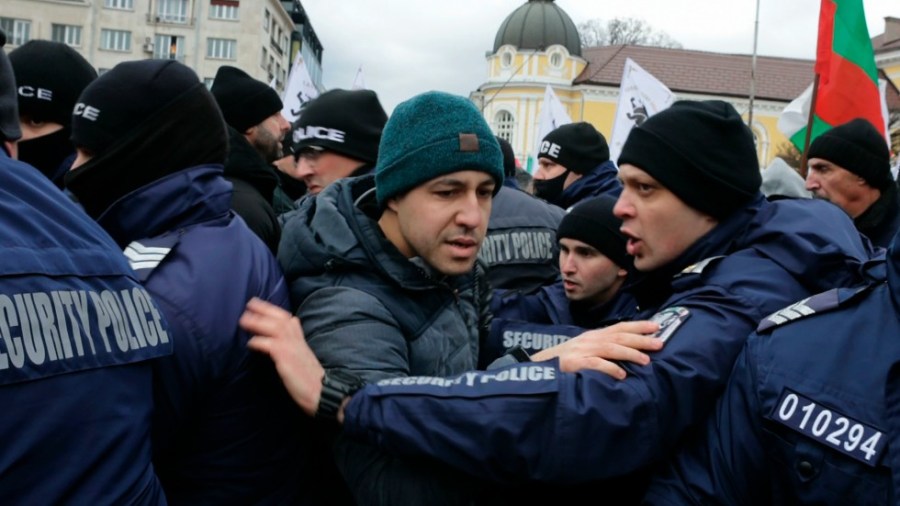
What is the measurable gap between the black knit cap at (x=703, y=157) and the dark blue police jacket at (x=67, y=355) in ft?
4.86

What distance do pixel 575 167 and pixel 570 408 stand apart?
12.7 feet

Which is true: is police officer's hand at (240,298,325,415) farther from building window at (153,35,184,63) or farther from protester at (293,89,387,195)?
building window at (153,35,184,63)

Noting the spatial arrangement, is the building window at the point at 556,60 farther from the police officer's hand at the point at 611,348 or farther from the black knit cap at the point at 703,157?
the police officer's hand at the point at 611,348

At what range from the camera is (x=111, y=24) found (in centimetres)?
5397

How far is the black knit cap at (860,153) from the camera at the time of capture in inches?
183

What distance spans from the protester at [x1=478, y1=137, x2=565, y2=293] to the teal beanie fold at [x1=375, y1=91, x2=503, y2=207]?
158 cm

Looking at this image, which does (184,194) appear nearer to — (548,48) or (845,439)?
(845,439)

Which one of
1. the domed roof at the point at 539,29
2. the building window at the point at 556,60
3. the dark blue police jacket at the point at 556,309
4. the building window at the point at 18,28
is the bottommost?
the building window at the point at 18,28

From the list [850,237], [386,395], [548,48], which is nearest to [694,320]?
[850,237]

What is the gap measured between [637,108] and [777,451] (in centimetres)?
724

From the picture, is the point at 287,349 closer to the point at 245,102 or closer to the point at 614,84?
the point at 245,102

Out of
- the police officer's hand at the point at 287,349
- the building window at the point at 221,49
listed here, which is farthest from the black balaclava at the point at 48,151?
the building window at the point at 221,49

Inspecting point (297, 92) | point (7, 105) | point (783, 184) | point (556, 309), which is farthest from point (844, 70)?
point (7, 105)

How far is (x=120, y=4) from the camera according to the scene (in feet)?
179
